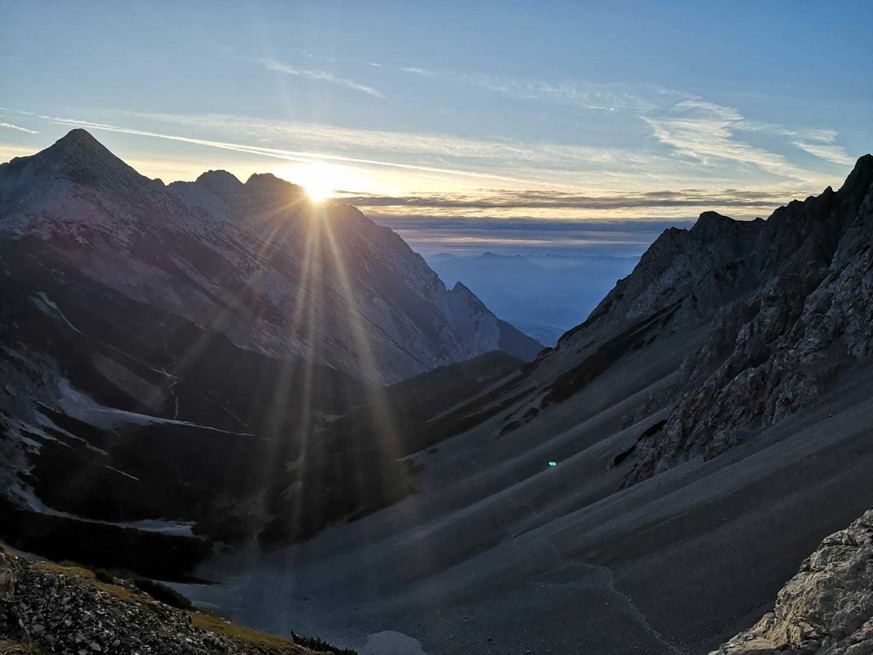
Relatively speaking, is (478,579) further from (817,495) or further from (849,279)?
(849,279)

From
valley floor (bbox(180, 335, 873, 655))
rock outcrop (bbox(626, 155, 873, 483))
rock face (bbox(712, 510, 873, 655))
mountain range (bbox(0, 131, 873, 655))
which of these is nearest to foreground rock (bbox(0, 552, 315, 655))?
rock face (bbox(712, 510, 873, 655))

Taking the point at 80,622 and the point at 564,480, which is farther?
the point at 564,480

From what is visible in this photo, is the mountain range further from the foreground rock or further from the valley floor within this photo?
the foreground rock

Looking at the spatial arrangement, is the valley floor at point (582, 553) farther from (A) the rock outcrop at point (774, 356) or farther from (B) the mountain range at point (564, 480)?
(A) the rock outcrop at point (774, 356)

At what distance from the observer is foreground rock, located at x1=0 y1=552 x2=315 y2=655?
99.6ft

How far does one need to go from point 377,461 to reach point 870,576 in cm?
11515

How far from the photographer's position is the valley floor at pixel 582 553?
4884cm

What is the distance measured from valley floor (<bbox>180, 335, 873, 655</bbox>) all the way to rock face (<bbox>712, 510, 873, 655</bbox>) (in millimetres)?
8366

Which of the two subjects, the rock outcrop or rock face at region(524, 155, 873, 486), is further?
rock face at region(524, 155, 873, 486)

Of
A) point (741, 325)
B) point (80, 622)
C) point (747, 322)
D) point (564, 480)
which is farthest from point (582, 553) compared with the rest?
point (741, 325)

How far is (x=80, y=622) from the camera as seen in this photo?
32.0 meters

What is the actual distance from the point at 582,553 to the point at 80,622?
42571 millimetres

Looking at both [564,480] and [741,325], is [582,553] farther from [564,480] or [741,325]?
[741,325]

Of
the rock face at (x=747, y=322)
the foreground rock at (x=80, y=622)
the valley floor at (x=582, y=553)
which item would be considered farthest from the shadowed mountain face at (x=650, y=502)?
the foreground rock at (x=80, y=622)
